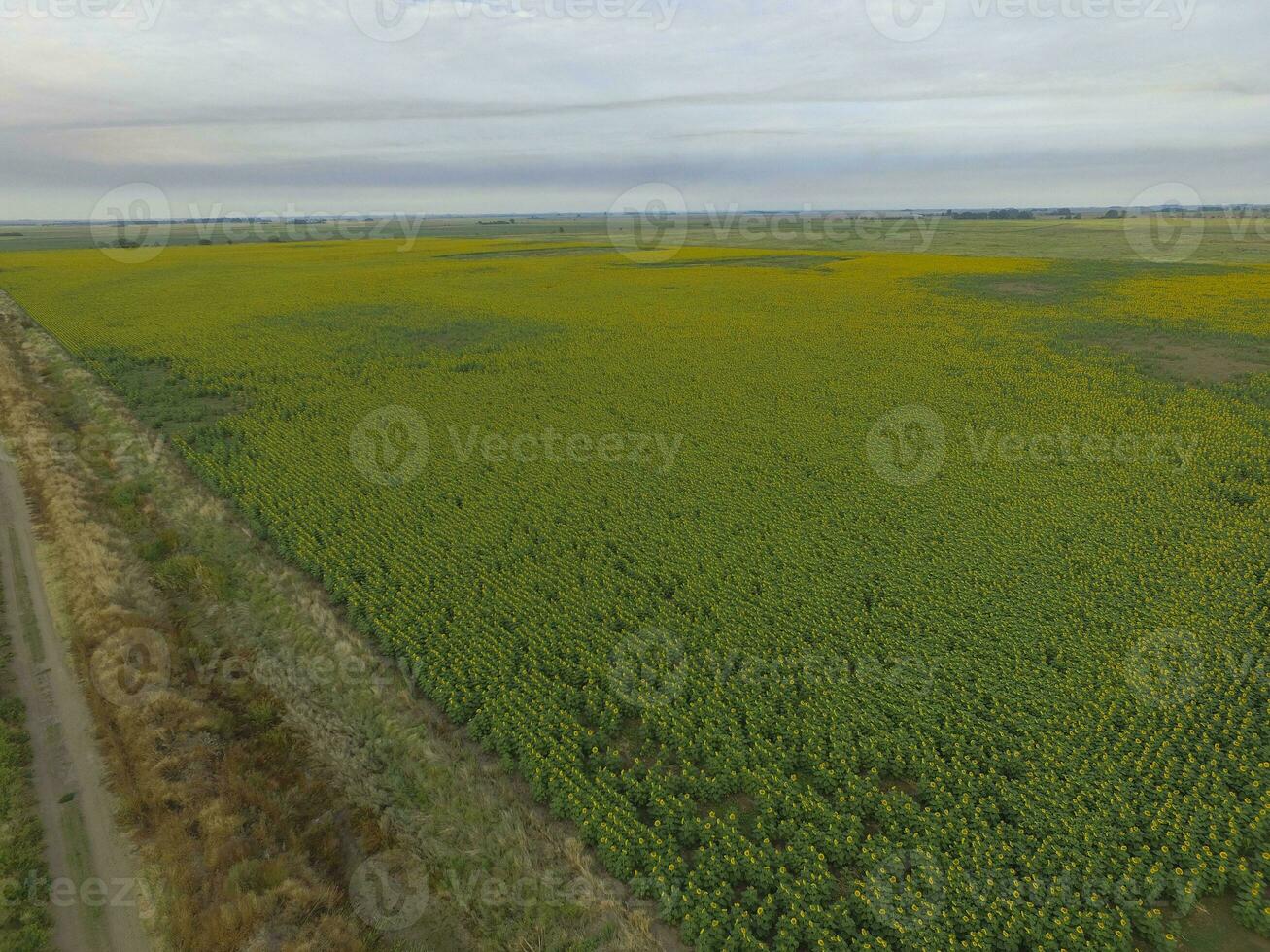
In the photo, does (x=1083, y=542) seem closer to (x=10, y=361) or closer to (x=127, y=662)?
(x=127, y=662)

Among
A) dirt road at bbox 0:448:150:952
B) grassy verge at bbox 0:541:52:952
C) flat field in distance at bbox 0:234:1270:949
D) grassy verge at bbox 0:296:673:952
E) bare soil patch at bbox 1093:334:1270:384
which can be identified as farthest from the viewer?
bare soil patch at bbox 1093:334:1270:384

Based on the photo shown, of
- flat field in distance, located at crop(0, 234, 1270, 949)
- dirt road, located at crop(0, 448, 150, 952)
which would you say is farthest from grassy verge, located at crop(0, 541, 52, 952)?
flat field in distance, located at crop(0, 234, 1270, 949)

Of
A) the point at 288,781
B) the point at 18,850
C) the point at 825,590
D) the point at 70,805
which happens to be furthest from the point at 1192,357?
the point at 18,850

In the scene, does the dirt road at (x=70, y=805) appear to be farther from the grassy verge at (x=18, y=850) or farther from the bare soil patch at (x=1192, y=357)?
the bare soil patch at (x=1192, y=357)

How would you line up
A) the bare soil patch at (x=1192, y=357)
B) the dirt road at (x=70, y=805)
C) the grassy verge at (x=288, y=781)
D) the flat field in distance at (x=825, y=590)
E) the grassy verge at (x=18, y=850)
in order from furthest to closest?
the bare soil patch at (x=1192, y=357) → the flat field in distance at (x=825, y=590) → the grassy verge at (x=288, y=781) → the dirt road at (x=70, y=805) → the grassy verge at (x=18, y=850)

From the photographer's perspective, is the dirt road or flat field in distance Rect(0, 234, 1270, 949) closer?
the dirt road

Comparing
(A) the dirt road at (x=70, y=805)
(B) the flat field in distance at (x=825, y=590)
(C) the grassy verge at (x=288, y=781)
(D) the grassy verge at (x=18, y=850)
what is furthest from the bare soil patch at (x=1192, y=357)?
(D) the grassy verge at (x=18, y=850)

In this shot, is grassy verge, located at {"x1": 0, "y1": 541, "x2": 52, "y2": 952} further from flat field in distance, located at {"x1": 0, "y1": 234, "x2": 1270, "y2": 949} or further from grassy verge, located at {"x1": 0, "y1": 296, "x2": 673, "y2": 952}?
flat field in distance, located at {"x1": 0, "y1": 234, "x2": 1270, "y2": 949}
